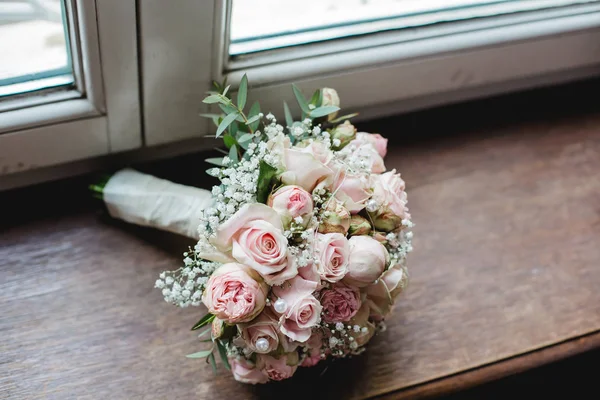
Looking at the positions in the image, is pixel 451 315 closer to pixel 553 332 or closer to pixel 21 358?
→ pixel 553 332

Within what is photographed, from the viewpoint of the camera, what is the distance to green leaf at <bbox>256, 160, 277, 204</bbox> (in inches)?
26.7

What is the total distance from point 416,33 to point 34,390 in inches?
25.9

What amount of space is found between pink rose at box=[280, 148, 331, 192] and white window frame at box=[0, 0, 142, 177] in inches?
9.7

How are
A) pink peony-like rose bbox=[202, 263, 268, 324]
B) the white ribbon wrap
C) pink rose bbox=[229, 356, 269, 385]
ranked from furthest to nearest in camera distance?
the white ribbon wrap
pink rose bbox=[229, 356, 269, 385]
pink peony-like rose bbox=[202, 263, 268, 324]

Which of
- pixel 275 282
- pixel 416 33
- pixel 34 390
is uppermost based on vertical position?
pixel 416 33

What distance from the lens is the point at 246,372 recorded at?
2.40 feet

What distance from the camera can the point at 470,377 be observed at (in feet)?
2.72

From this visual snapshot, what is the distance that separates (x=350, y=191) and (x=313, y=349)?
17 centimetres

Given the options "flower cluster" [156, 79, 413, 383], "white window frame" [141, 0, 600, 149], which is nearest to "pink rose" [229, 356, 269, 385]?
"flower cluster" [156, 79, 413, 383]

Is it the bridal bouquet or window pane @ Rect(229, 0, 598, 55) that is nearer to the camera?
the bridal bouquet

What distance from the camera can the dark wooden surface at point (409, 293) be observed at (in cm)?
78

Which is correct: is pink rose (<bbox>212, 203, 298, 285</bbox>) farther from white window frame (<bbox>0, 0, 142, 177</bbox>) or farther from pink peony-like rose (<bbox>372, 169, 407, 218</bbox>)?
white window frame (<bbox>0, 0, 142, 177</bbox>)

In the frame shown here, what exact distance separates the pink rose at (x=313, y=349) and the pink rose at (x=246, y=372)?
0.05 metres

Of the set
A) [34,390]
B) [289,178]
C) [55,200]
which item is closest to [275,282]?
[289,178]
